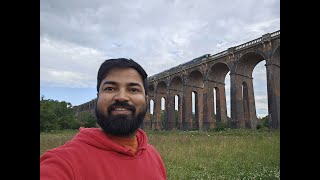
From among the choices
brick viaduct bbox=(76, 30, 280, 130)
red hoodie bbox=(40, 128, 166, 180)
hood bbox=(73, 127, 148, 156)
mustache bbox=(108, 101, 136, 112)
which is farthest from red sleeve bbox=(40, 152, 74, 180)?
brick viaduct bbox=(76, 30, 280, 130)

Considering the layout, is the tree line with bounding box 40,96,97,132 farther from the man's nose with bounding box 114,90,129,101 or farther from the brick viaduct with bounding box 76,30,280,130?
the brick viaduct with bounding box 76,30,280,130

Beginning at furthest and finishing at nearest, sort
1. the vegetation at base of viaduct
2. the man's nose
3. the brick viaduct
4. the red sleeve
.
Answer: the brick viaduct
the vegetation at base of viaduct
the man's nose
the red sleeve

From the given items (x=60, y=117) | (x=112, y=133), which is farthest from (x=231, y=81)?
(x=112, y=133)

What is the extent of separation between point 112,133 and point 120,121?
0.08 metres

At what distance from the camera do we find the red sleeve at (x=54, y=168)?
3.39 feet

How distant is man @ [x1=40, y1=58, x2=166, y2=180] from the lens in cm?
111

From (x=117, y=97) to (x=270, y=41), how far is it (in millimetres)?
19533

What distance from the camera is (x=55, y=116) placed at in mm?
1876

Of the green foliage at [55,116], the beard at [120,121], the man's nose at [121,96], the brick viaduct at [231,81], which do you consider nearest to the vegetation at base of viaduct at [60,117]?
the green foliage at [55,116]
